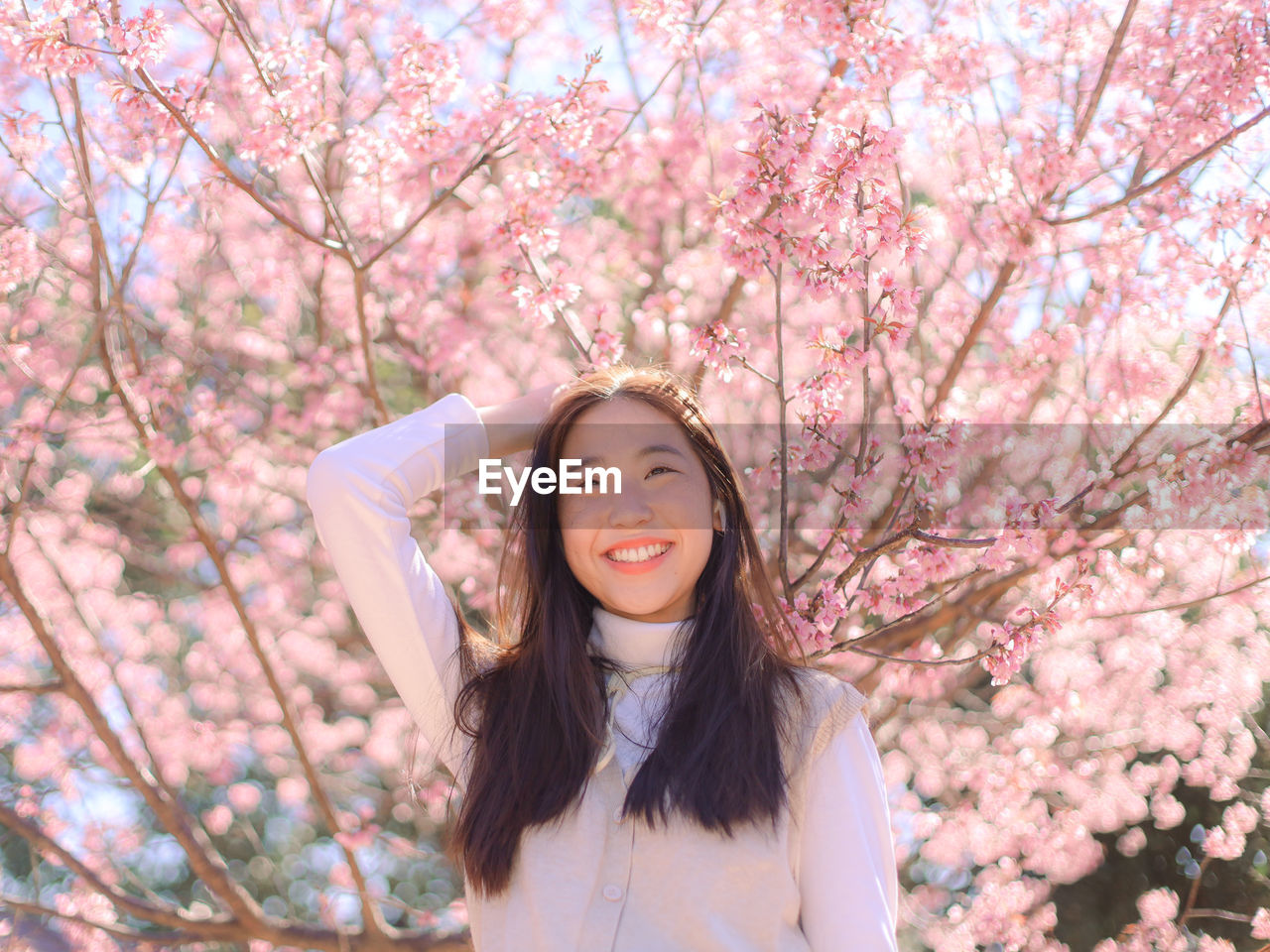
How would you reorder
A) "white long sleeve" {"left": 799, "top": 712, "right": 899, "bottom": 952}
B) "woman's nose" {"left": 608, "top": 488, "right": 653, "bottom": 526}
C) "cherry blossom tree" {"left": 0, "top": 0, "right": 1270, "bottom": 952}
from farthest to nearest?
1. "cherry blossom tree" {"left": 0, "top": 0, "right": 1270, "bottom": 952}
2. "woman's nose" {"left": 608, "top": 488, "right": 653, "bottom": 526}
3. "white long sleeve" {"left": 799, "top": 712, "right": 899, "bottom": 952}

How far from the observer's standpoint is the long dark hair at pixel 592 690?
4.60 feet

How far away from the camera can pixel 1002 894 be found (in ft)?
12.3

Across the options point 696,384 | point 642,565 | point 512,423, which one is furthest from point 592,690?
point 696,384

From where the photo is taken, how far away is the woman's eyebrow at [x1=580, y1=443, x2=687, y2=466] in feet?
5.16

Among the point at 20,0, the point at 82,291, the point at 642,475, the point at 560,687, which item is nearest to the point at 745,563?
the point at 642,475

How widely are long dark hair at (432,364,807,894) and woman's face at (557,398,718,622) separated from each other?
0.03 m

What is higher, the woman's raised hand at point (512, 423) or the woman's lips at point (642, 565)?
the woman's raised hand at point (512, 423)

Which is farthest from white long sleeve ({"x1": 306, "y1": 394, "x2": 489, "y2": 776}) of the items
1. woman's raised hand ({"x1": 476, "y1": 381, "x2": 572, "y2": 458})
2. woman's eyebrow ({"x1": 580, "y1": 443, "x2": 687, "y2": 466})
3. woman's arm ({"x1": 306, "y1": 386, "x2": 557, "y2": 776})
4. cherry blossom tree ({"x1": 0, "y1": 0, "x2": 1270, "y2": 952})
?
cherry blossom tree ({"x1": 0, "y1": 0, "x2": 1270, "y2": 952})

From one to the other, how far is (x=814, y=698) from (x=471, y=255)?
3.21 m

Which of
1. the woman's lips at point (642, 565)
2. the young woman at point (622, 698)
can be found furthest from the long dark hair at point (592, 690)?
the woman's lips at point (642, 565)

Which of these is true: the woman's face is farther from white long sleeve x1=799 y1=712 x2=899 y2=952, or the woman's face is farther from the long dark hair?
white long sleeve x1=799 y1=712 x2=899 y2=952

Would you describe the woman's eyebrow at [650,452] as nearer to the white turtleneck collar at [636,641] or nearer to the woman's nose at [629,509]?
the woman's nose at [629,509]

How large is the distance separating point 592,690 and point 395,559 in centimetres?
34

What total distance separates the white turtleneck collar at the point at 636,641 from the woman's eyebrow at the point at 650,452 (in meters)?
0.23
